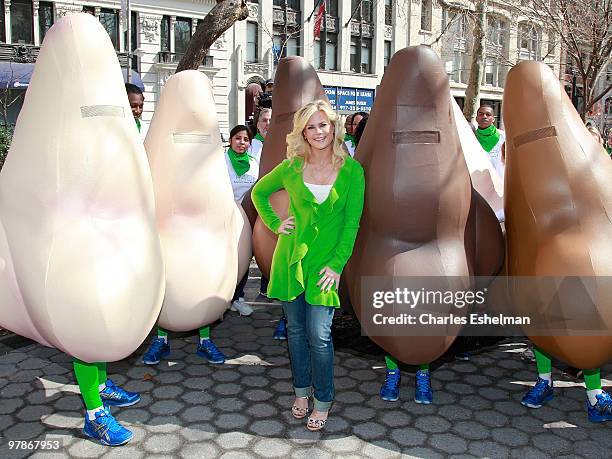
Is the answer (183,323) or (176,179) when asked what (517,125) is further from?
(183,323)

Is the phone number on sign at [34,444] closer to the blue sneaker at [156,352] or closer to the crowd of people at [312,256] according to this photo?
the crowd of people at [312,256]

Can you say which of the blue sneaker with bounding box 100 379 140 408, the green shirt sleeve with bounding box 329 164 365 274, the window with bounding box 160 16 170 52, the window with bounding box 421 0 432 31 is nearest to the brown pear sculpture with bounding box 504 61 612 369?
the green shirt sleeve with bounding box 329 164 365 274

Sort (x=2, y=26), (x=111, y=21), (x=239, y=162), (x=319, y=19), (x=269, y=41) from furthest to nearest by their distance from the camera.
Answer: (x=269, y=41), (x=319, y=19), (x=111, y=21), (x=2, y=26), (x=239, y=162)

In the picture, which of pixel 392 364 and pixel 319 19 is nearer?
pixel 392 364

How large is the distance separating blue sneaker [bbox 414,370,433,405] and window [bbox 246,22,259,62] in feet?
69.5

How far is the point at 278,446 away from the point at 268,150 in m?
2.13

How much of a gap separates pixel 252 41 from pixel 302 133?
21509 millimetres

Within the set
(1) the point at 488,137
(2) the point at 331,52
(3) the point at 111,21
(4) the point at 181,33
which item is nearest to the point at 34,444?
(1) the point at 488,137

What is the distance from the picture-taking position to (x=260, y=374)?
3914mm

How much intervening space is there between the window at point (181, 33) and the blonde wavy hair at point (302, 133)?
19499 mm

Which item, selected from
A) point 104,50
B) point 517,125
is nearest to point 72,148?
point 104,50

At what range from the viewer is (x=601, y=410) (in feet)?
10.5

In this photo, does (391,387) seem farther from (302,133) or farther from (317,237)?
(302,133)

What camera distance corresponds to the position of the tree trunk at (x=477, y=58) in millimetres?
9500
